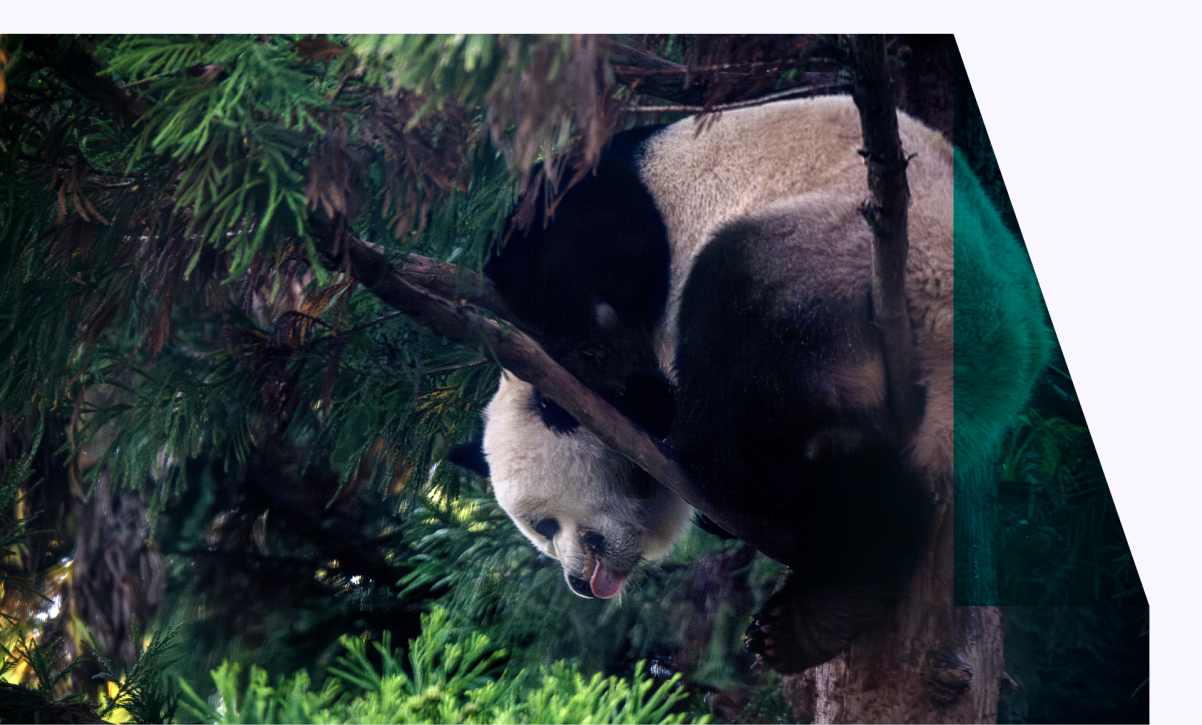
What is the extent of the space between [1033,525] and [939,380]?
31cm

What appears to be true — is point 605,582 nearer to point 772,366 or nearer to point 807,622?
point 807,622

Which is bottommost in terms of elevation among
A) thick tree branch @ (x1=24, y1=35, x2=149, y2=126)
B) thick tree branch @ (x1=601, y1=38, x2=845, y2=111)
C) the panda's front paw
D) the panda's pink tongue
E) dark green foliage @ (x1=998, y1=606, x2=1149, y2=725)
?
dark green foliage @ (x1=998, y1=606, x2=1149, y2=725)

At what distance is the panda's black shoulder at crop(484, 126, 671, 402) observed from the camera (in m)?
1.48

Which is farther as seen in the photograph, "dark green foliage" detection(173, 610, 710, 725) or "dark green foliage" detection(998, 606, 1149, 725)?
Result: "dark green foliage" detection(998, 606, 1149, 725)

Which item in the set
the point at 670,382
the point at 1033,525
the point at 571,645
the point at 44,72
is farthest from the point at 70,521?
the point at 1033,525

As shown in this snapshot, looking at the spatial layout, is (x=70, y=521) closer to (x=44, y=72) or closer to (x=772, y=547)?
(x=44, y=72)

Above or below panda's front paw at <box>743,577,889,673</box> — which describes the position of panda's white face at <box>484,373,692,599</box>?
above

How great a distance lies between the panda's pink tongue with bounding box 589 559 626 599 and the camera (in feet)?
4.96

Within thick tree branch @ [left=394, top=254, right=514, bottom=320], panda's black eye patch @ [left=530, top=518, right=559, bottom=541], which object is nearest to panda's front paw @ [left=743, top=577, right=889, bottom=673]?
panda's black eye patch @ [left=530, top=518, right=559, bottom=541]

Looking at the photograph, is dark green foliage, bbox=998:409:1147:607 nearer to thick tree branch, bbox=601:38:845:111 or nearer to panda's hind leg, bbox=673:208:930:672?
panda's hind leg, bbox=673:208:930:672

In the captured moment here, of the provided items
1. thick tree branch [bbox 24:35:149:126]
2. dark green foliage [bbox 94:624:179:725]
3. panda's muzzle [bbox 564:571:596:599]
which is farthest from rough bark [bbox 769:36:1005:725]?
thick tree branch [bbox 24:35:149:126]

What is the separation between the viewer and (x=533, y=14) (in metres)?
1.47

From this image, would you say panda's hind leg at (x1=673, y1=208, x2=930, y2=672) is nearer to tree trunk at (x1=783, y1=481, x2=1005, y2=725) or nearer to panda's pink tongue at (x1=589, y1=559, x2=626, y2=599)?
tree trunk at (x1=783, y1=481, x2=1005, y2=725)

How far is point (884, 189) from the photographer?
1.50 meters
